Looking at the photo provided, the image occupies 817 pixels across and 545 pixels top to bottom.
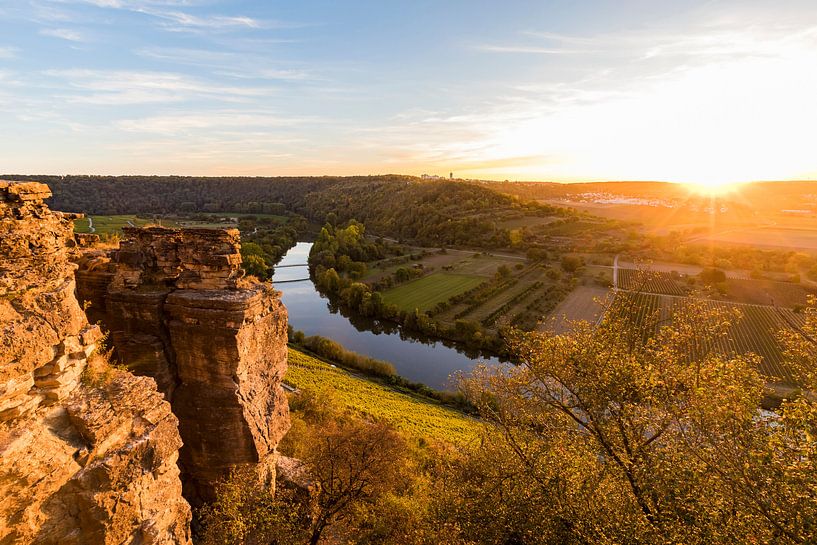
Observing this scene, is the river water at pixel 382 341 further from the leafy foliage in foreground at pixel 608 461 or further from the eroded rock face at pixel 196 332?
the eroded rock face at pixel 196 332

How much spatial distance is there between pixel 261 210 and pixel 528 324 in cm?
12874

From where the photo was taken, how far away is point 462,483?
11.1m

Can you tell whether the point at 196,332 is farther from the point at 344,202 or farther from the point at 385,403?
the point at 344,202

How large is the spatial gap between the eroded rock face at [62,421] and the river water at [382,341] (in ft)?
110

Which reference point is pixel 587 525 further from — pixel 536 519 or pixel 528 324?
pixel 528 324

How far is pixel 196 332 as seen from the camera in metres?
11.3

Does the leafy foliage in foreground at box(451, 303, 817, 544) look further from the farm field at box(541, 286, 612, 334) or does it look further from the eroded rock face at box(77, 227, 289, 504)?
the farm field at box(541, 286, 612, 334)

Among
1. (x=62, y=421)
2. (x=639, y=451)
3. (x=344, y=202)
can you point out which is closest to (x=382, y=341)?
(x=639, y=451)

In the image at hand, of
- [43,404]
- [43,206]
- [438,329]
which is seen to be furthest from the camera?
[438,329]

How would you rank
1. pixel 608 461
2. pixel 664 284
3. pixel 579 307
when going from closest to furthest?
pixel 608 461 < pixel 579 307 < pixel 664 284

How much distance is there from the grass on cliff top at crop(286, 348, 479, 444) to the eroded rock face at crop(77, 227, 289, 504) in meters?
14.2

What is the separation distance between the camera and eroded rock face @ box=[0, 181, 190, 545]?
233 inches

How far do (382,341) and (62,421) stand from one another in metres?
44.5

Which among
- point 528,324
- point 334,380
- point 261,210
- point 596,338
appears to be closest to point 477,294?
point 528,324
